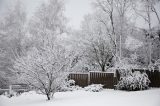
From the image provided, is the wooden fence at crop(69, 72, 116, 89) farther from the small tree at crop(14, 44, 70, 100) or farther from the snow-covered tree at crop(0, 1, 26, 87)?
the snow-covered tree at crop(0, 1, 26, 87)

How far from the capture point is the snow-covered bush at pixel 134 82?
1403cm

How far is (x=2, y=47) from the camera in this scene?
23.3 meters

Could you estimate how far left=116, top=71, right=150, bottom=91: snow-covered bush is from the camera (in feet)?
46.0

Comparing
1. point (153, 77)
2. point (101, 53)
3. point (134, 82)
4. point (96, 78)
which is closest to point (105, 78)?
point (96, 78)

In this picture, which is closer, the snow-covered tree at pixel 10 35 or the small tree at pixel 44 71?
the small tree at pixel 44 71

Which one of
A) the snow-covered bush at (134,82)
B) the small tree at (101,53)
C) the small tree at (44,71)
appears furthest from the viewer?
the small tree at (101,53)

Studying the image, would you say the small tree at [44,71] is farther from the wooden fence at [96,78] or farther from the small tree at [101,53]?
the small tree at [101,53]

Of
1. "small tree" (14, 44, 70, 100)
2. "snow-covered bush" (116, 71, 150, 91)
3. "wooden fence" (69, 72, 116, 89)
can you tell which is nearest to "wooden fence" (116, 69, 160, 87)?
"wooden fence" (69, 72, 116, 89)

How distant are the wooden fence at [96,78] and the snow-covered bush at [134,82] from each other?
1450 millimetres

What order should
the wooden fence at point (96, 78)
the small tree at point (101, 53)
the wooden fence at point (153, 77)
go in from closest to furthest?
the wooden fence at point (153, 77)
the wooden fence at point (96, 78)
the small tree at point (101, 53)

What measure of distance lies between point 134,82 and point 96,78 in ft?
11.0

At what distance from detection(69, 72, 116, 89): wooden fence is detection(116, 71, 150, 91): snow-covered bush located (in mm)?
1450

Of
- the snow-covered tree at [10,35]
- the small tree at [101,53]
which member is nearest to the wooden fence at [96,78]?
→ the small tree at [101,53]

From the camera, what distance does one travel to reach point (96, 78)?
661 inches
